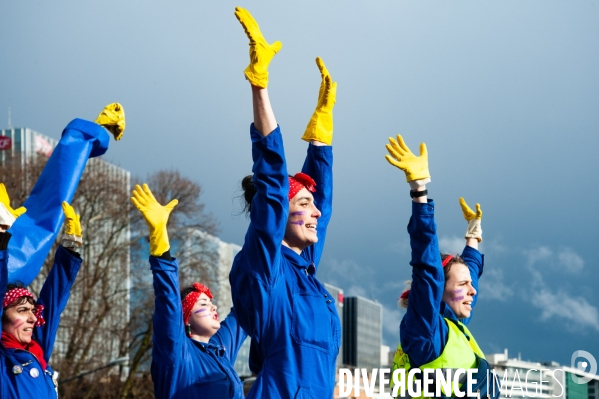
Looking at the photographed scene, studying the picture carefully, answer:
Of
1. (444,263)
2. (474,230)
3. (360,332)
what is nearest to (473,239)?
(474,230)

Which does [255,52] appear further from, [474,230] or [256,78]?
[474,230]

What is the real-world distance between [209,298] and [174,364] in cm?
87

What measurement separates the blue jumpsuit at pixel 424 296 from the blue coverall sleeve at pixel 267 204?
1271 mm

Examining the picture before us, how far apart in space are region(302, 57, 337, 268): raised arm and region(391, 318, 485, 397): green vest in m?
1.01

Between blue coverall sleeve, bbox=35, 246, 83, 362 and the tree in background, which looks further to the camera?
the tree in background

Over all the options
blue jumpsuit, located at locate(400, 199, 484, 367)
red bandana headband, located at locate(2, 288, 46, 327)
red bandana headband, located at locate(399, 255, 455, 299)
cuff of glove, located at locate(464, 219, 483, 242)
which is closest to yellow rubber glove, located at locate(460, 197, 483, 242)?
cuff of glove, located at locate(464, 219, 483, 242)

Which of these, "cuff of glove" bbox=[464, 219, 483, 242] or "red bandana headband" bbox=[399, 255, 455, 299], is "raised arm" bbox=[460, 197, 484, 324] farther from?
"red bandana headband" bbox=[399, 255, 455, 299]

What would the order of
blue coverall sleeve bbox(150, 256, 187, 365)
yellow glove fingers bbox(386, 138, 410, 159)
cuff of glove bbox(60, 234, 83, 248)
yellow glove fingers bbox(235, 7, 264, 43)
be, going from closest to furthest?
1. yellow glove fingers bbox(235, 7, 264, 43)
2. yellow glove fingers bbox(386, 138, 410, 159)
3. blue coverall sleeve bbox(150, 256, 187, 365)
4. cuff of glove bbox(60, 234, 83, 248)

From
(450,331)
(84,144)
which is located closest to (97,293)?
(84,144)

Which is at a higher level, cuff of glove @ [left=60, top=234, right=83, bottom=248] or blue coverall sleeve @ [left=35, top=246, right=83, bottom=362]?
cuff of glove @ [left=60, top=234, right=83, bottom=248]

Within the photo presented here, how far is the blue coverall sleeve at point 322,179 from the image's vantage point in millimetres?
6031

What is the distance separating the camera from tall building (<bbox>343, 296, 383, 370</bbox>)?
474ft

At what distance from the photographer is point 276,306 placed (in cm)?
492

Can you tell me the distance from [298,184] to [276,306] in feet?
2.55
